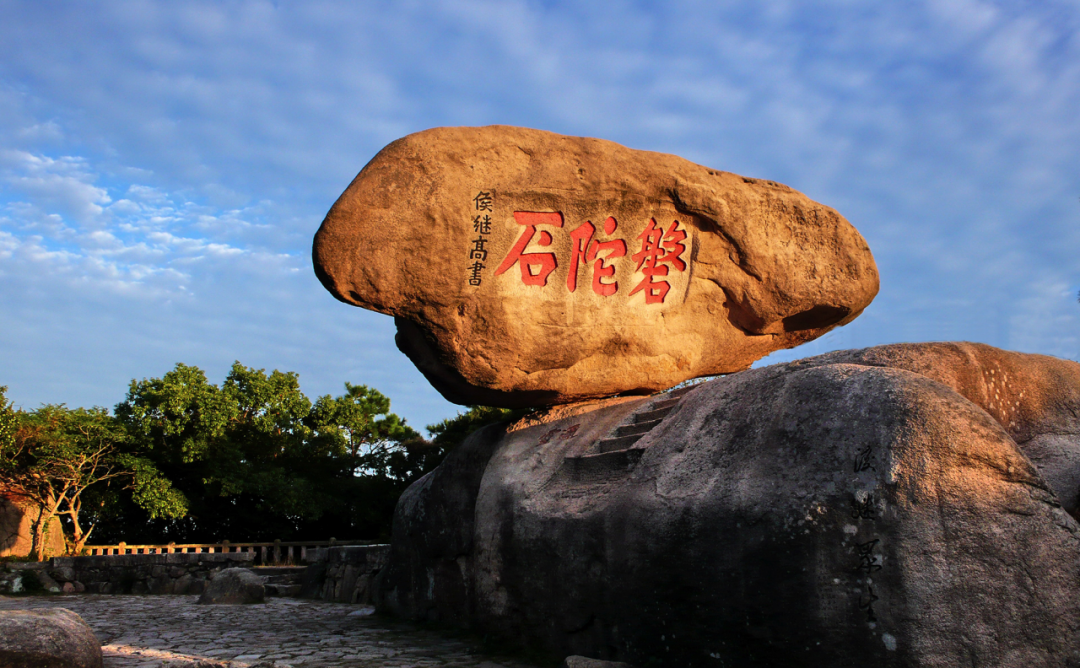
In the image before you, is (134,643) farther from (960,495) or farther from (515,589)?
(960,495)

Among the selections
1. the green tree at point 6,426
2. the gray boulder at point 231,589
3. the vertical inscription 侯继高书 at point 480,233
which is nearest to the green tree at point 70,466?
the green tree at point 6,426

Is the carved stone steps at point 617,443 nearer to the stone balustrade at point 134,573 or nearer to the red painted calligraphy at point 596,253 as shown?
the red painted calligraphy at point 596,253

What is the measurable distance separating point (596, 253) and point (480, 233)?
117cm

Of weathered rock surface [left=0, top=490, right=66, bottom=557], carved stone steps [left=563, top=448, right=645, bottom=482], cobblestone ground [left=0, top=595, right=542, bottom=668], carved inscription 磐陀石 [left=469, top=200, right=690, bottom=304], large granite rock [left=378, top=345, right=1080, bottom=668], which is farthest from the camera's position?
weathered rock surface [left=0, top=490, right=66, bottom=557]

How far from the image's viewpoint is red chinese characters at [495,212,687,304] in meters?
6.83

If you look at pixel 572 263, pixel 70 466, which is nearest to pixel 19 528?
pixel 70 466

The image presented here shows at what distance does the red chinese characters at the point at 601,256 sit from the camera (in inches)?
269

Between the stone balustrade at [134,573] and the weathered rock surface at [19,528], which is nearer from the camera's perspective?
the stone balustrade at [134,573]

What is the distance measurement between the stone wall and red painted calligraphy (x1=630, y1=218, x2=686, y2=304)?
5425 mm

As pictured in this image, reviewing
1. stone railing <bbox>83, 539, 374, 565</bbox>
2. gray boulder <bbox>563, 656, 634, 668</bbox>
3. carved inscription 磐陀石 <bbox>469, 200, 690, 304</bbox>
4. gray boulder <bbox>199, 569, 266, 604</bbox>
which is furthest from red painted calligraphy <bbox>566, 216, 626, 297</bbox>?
stone railing <bbox>83, 539, 374, 565</bbox>

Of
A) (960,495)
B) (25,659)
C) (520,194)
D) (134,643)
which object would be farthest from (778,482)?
(134,643)

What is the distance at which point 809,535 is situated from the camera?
13.2 ft

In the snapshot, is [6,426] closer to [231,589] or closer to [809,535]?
[231,589]

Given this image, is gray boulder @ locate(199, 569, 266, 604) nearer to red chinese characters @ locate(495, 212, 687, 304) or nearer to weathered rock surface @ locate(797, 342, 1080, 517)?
red chinese characters @ locate(495, 212, 687, 304)
